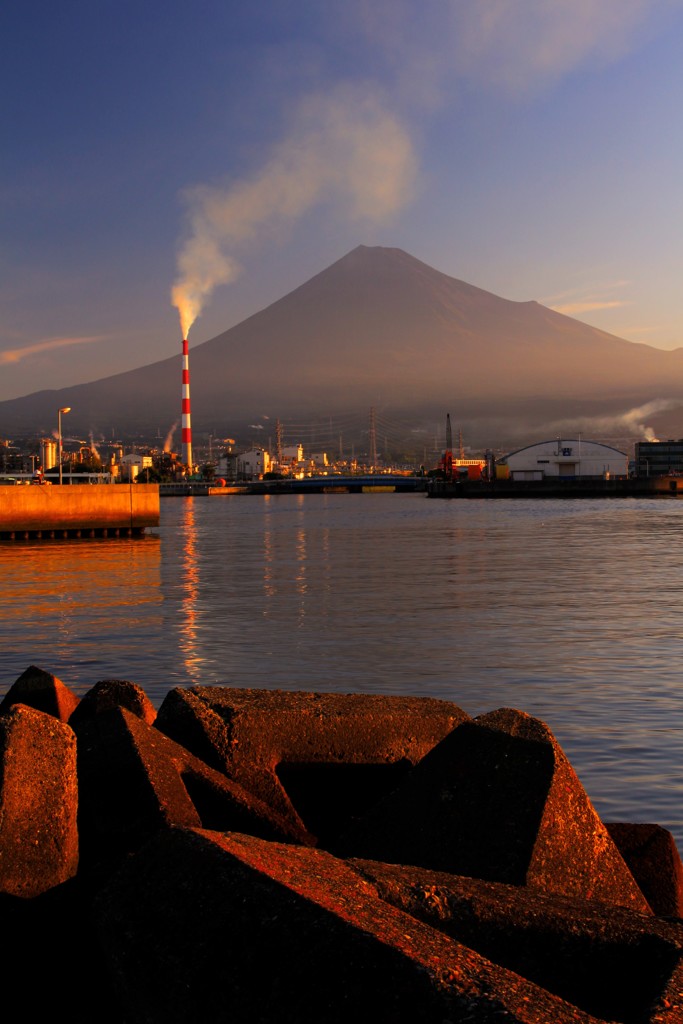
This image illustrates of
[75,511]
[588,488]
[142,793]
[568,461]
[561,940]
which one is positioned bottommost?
[588,488]

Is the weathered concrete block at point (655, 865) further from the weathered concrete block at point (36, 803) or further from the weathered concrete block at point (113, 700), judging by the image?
the weathered concrete block at point (113, 700)

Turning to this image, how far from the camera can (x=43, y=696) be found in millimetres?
6316

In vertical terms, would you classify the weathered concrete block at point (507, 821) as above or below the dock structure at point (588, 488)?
above

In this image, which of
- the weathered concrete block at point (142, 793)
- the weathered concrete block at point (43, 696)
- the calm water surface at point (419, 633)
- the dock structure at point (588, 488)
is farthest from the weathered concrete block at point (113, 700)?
the dock structure at point (588, 488)

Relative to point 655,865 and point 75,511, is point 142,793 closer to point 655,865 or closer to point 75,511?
point 655,865

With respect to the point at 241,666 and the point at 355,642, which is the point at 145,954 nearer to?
the point at 241,666

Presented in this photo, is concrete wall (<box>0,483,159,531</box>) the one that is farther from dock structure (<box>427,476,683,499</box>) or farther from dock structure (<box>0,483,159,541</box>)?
dock structure (<box>427,476,683,499</box>)

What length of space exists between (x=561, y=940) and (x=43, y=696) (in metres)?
3.74

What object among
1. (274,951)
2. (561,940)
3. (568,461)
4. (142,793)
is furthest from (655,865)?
(568,461)

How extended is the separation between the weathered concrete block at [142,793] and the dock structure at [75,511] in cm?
4681

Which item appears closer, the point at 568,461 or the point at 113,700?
the point at 113,700

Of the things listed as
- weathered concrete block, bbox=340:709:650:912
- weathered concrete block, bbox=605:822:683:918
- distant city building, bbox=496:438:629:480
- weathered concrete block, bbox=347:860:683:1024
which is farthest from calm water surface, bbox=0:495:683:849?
distant city building, bbox=496:438:629:480

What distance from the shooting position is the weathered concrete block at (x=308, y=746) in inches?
213

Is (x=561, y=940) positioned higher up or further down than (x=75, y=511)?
higher up
